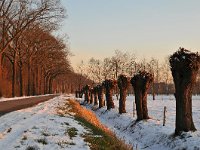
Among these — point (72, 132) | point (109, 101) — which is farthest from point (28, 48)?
point (72, 132)

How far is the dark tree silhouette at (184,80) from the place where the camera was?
52.8 feet

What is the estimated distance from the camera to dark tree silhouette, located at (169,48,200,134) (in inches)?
634

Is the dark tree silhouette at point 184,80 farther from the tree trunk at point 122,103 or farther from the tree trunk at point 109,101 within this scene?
the tree trunk at point 109,101

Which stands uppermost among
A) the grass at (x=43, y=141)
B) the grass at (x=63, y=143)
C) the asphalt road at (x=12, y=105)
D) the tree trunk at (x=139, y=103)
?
the tree trunk at (x=139, y=103)

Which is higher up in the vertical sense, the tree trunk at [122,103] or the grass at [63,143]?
the tree trunk at [122,103]

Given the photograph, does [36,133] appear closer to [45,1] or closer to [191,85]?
[191,85]

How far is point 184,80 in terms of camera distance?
1638 cm

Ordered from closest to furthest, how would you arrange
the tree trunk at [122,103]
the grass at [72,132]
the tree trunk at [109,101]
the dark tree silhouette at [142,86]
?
1. the grass at [72,132]
2. the dark tree silhouette at [142,86]
3. the tree trunk at [122,103]
4. the tree trunk at [109,101]

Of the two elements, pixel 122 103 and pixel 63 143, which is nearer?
pixel 63 143

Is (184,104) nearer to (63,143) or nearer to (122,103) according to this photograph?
(63,143)

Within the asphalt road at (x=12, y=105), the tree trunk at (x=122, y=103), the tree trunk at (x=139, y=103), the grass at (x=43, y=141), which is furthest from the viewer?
the tree trunk at (x=122, y=103)

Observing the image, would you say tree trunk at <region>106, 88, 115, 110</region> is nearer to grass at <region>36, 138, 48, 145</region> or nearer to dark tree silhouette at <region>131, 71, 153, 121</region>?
dark tree silhouette at <region>131, 71, 153, 121</region>

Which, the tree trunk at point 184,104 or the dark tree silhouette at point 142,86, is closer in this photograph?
the tree trunk at point 184,104

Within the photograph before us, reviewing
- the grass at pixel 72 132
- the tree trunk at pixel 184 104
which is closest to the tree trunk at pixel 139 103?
the tree trunk at pixel 184 104
